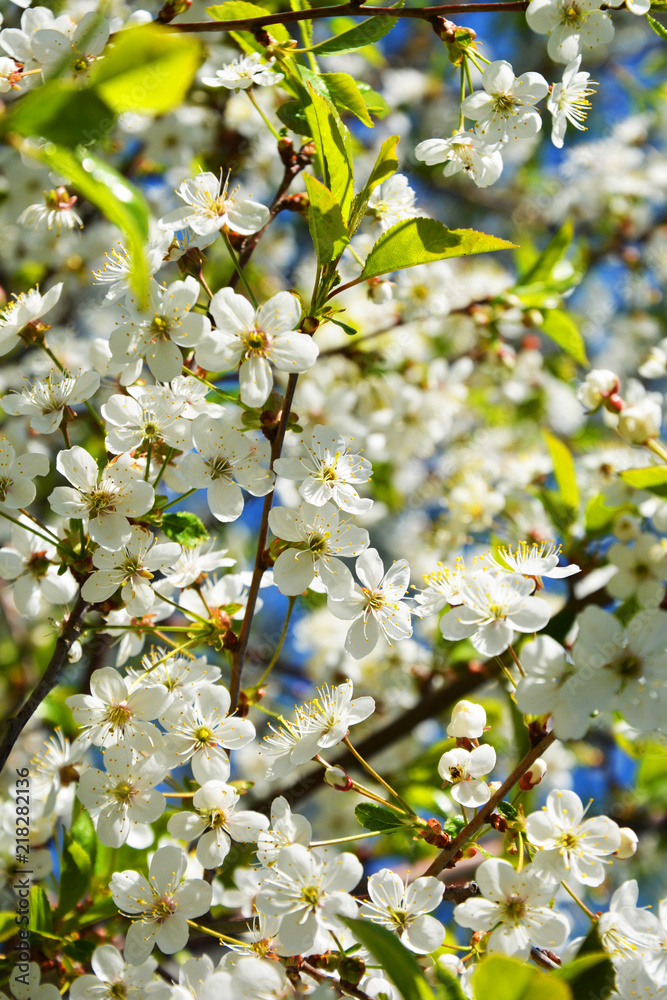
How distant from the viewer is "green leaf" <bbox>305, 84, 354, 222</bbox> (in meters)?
1.16

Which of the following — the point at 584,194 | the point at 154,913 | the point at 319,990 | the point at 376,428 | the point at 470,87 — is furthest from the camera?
the point at 584,194

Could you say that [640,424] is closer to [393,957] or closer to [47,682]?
[393,957]

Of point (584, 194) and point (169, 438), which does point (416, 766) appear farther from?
point (584, 194)

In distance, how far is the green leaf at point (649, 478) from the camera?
1.49 meters

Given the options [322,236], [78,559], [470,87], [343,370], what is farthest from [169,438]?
[343,370]

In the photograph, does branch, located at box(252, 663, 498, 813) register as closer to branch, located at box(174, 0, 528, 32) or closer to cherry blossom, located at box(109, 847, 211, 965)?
cherry blossom, located at box(109, 847, 211, 965)

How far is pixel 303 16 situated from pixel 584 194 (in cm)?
296

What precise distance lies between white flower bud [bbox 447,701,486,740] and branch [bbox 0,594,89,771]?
25.6 inches

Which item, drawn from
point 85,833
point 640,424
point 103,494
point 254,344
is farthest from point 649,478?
point 85,833

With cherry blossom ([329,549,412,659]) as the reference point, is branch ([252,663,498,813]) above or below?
below

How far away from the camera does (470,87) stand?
4.73ft

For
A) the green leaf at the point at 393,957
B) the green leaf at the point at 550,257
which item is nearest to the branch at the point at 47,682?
the green leaf at the point at 393,957

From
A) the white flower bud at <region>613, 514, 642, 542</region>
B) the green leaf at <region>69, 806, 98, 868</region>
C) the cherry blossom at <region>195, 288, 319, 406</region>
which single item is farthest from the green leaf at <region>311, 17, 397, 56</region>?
the green leaf at <region>69, 806, 98, 868</region>

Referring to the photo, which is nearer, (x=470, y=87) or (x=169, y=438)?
(x=169, y=438)
